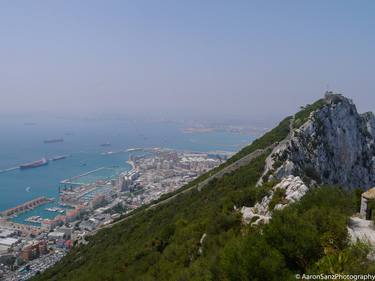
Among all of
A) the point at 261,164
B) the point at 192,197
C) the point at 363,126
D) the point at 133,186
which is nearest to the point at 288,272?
the point at 261,164

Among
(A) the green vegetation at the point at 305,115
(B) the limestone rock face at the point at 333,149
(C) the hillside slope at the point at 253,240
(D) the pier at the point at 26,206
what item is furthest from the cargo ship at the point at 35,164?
(B) the limestone rock face at the point at 333,149

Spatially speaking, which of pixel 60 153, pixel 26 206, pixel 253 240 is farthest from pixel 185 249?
pixel 60 153

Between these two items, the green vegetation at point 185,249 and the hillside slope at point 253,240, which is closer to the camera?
the hillside slope at point 253,240

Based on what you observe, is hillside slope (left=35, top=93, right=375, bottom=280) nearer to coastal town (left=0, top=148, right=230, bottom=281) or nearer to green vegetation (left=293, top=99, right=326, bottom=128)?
green vegetation (left=293, top=99, right=326, bottom=128)

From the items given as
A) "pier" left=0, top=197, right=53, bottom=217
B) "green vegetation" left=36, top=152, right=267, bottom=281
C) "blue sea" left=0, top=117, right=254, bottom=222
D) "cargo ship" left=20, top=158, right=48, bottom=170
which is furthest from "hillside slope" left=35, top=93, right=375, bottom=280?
"cargo ship" left=20, top=158, right=48, bottom=170

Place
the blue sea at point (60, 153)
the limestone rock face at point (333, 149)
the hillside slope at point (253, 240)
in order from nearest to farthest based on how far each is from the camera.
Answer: the hillside slope at point (253, 240)
the limestone rock face at point (333, 149)
the blue sea at point (60, 153)

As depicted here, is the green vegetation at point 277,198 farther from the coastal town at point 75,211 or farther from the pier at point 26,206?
the pier at point 26,206
